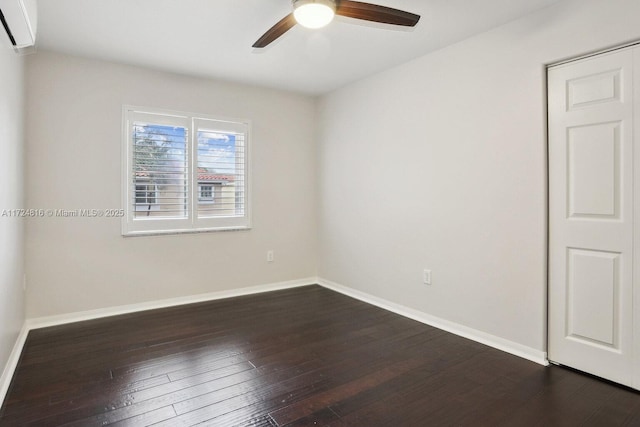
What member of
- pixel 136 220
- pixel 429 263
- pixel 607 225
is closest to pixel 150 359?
pixel 136 220

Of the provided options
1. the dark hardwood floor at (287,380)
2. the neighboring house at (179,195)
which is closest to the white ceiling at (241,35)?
the neighboring house at (179,195)

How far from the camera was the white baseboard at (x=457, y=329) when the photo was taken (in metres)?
2.51

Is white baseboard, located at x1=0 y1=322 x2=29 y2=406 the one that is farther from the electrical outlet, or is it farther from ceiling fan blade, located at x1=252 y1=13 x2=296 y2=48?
the electrical outlet

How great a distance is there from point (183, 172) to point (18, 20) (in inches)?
79.0

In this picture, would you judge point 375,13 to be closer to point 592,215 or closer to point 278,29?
point 278,29

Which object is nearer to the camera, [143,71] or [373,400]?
[373,400]

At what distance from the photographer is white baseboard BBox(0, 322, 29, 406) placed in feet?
6.73

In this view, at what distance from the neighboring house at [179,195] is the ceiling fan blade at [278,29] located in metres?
1.81

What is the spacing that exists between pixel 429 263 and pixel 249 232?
2075mm

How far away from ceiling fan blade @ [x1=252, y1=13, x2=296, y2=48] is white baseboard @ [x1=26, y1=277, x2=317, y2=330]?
2637mm

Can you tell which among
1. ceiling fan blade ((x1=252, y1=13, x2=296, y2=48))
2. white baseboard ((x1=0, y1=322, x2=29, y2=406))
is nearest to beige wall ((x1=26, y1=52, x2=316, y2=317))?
white baseboard ((x1=0, y1=322, x2=29, y2=406))

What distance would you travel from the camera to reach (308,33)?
2783 millimetres

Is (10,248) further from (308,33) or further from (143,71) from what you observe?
(308,33)

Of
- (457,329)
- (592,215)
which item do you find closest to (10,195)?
(457,329)
